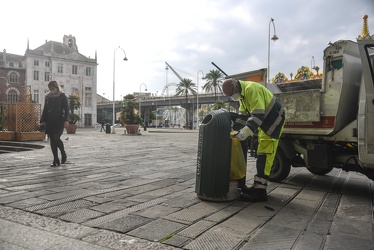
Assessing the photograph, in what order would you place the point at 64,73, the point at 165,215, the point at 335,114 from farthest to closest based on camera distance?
the point at 64,73, the point at 335,114, the point at 165,215

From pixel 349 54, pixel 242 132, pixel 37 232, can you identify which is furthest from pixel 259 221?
pixel 349 54

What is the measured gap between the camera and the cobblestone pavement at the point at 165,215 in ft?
9.46

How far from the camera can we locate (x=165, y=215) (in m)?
3.60

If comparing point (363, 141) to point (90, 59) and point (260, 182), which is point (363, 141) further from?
point (90, 59)

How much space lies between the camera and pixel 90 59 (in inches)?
2972

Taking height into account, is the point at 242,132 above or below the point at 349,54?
below

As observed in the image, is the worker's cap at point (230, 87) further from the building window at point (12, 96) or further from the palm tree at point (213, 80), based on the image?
the building window at point (12, 96)

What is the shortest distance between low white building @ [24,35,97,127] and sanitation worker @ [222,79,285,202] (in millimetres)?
69646

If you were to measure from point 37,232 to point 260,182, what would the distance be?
277 centimetres

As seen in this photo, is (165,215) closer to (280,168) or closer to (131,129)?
(280,168)

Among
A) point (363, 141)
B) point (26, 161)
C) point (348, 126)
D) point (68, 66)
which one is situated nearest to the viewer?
point (363, 141)

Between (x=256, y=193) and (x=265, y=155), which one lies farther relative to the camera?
(x=265, y=155)

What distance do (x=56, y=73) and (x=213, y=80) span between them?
114 ft

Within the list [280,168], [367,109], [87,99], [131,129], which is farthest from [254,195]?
[87,99]
